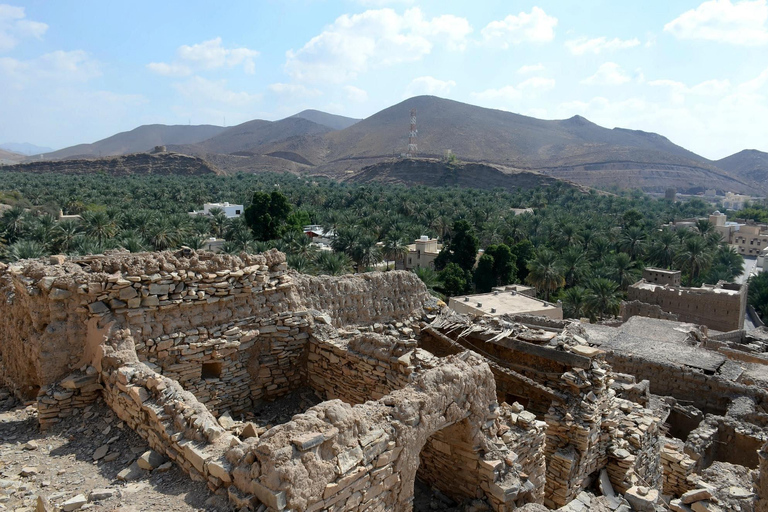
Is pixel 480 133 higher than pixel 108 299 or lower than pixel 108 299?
higher

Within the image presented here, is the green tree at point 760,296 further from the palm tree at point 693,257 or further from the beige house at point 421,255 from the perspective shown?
the beige house at point 421,255

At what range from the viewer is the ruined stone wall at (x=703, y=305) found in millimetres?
26594

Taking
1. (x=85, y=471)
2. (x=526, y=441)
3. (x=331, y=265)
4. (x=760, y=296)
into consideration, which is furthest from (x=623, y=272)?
(x=85, y=471)

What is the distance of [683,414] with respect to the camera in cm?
1241

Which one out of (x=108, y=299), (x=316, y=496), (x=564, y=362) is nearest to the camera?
(x=316, y=496)

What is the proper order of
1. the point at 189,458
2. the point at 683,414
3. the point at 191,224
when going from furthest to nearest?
the point at 191,224 → the point at 683,414 → the point at 189,458

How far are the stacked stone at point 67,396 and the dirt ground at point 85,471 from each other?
0.13m

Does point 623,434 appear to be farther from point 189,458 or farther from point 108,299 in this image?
point 108,299

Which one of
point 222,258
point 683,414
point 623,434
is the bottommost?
point 683,414

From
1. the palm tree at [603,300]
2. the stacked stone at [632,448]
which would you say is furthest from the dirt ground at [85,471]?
the palm tree at [603,300]

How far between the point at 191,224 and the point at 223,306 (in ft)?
110

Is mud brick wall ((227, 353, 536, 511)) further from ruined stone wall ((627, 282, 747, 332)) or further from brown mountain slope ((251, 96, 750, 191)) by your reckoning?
brown mountain slope ((251, 96, 750, 191))

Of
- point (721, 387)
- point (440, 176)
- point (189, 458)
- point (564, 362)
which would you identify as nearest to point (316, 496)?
point (189, 458)

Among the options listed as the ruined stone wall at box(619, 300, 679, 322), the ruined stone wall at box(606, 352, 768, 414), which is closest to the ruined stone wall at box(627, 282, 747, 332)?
the ruined stone wall at box(619, 300, 679, 322)
